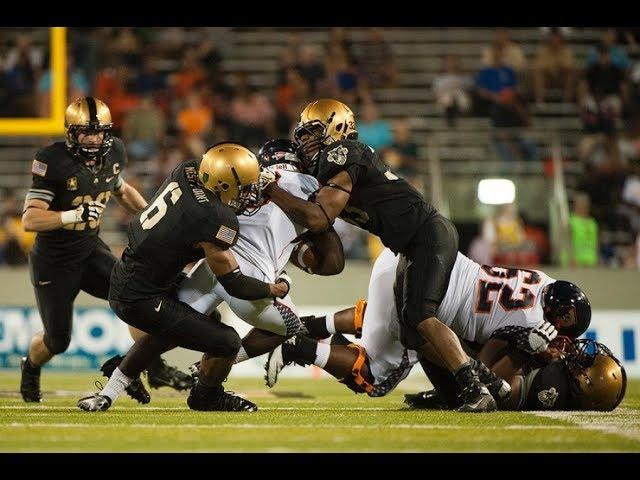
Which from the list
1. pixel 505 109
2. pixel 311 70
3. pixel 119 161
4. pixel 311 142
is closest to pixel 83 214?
pixel 119 161

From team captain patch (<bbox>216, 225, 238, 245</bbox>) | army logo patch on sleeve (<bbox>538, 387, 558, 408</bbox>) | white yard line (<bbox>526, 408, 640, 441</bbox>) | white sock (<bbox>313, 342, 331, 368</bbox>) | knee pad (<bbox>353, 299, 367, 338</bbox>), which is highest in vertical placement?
team captain patch (<bbox>216, 225, 238, 245</bbox>)

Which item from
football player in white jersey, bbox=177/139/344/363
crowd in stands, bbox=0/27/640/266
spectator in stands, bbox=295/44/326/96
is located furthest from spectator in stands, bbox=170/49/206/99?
football player in white jersey, bbox=177/139/344/363

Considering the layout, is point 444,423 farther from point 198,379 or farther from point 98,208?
point 98,208

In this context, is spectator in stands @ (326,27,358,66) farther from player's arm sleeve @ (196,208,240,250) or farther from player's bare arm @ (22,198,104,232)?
player's arm sleeve @ (196,208,240,250)

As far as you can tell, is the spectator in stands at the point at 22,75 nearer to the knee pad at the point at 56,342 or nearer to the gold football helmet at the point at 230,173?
the knee pad at the point at 56,342

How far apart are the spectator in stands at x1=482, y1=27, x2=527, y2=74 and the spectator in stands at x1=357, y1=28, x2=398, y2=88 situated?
1.10 m

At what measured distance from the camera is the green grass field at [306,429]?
462 cm

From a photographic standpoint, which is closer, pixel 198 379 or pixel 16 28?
pixel 198 379

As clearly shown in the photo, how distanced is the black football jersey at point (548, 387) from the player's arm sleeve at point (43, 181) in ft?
9.82

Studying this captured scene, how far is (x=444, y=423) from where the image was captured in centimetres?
547

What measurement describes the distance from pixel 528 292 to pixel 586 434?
1431mm

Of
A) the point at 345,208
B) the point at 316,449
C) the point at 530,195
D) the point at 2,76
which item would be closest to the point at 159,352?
the point at 345,208

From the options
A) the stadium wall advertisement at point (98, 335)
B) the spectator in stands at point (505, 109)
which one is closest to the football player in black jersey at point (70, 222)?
the stadium wall advertisement at point (98, 335)

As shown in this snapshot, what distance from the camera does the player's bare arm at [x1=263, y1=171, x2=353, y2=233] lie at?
232 inches
